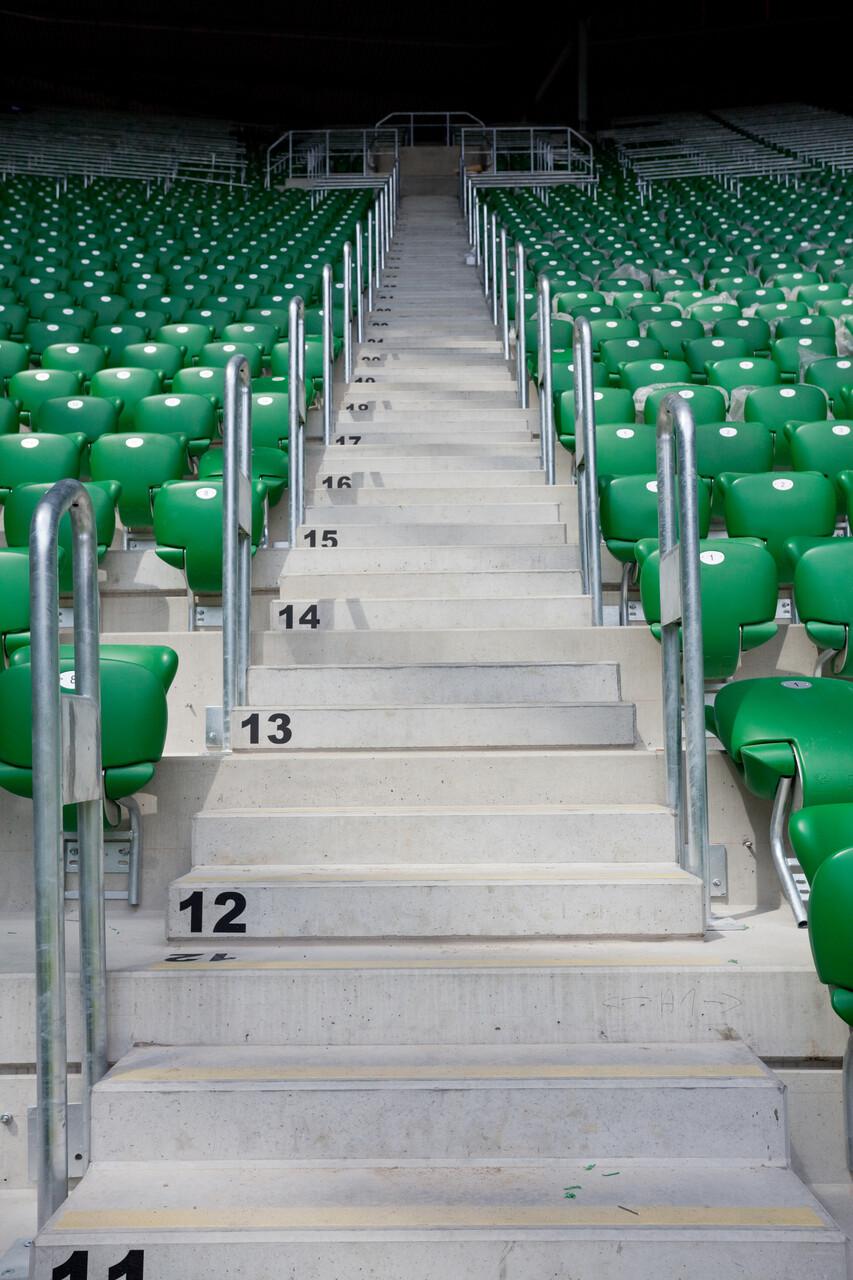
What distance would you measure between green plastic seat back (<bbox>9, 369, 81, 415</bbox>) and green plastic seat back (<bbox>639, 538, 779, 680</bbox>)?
11.2 feet

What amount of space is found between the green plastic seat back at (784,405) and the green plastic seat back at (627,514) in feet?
4.58

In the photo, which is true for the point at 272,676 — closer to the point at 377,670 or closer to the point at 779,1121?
the point at 377,670

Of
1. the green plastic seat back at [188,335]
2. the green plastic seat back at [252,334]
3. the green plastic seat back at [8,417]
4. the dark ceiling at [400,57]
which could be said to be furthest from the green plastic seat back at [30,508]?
the dark ceiling at [400,57]

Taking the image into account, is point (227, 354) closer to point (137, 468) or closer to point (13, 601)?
point (137, 468)

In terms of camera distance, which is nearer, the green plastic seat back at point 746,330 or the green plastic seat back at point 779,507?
the green plastic seat back at point 779,507

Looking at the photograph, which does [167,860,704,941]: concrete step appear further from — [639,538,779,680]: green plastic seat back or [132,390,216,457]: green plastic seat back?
[132,390,216,457]: green plastic seat back

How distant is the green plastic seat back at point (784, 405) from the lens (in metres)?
5.29

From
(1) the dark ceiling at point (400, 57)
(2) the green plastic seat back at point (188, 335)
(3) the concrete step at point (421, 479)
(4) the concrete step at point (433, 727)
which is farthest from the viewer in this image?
(1) the dark ceiling at point (400, 57)

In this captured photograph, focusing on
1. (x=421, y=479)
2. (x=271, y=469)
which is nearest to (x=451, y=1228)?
(x=271, y=469)

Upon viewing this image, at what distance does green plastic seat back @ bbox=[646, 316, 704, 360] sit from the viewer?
7.24 metres

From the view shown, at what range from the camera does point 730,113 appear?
23.4 m

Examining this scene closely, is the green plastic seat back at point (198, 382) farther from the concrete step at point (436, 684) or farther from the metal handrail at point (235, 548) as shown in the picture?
the concrete step at point (436, 684)

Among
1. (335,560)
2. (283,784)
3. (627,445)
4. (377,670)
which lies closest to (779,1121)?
(283,784)

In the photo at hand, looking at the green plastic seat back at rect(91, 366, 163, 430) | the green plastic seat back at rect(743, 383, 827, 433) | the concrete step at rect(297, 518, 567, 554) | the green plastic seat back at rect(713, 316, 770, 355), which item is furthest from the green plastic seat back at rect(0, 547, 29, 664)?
the green plastic seat back at rect(713, 316, 770, 355)
